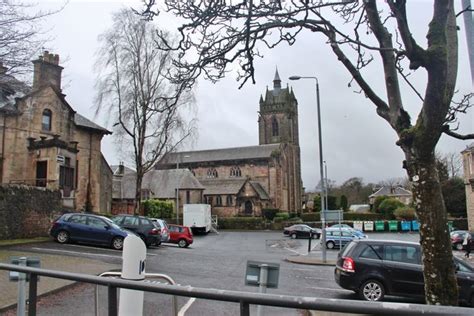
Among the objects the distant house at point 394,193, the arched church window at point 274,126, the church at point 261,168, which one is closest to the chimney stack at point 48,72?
the church at point 261,168

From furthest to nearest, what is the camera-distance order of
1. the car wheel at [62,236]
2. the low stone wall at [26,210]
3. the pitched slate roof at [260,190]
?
the pitched slate roof at [260,190]
the low stone wall at [26,210]
the car wheel at [62,236]

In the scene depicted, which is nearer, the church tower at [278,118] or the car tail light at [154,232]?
the car tail light at [154,232]

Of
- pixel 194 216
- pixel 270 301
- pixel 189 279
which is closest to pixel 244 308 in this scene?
pixel 270 301

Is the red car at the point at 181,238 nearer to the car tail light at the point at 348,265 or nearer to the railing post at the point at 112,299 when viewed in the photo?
the car tail light at the point at 348,265

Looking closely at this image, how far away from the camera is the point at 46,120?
3512cm

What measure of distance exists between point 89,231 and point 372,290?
1429cm

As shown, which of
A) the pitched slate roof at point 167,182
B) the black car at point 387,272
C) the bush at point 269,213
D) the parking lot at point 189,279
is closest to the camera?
the parking lot at point 189,279

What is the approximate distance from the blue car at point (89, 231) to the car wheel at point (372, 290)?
41.9 ft

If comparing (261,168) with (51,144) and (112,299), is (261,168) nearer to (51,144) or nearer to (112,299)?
(51,144)

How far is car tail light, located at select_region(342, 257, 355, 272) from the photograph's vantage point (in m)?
11.9

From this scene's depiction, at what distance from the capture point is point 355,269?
11812mm

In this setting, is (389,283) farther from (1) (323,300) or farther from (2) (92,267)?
(1) (323,300)

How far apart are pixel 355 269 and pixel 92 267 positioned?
26.9ft

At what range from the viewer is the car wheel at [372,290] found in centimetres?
1165
